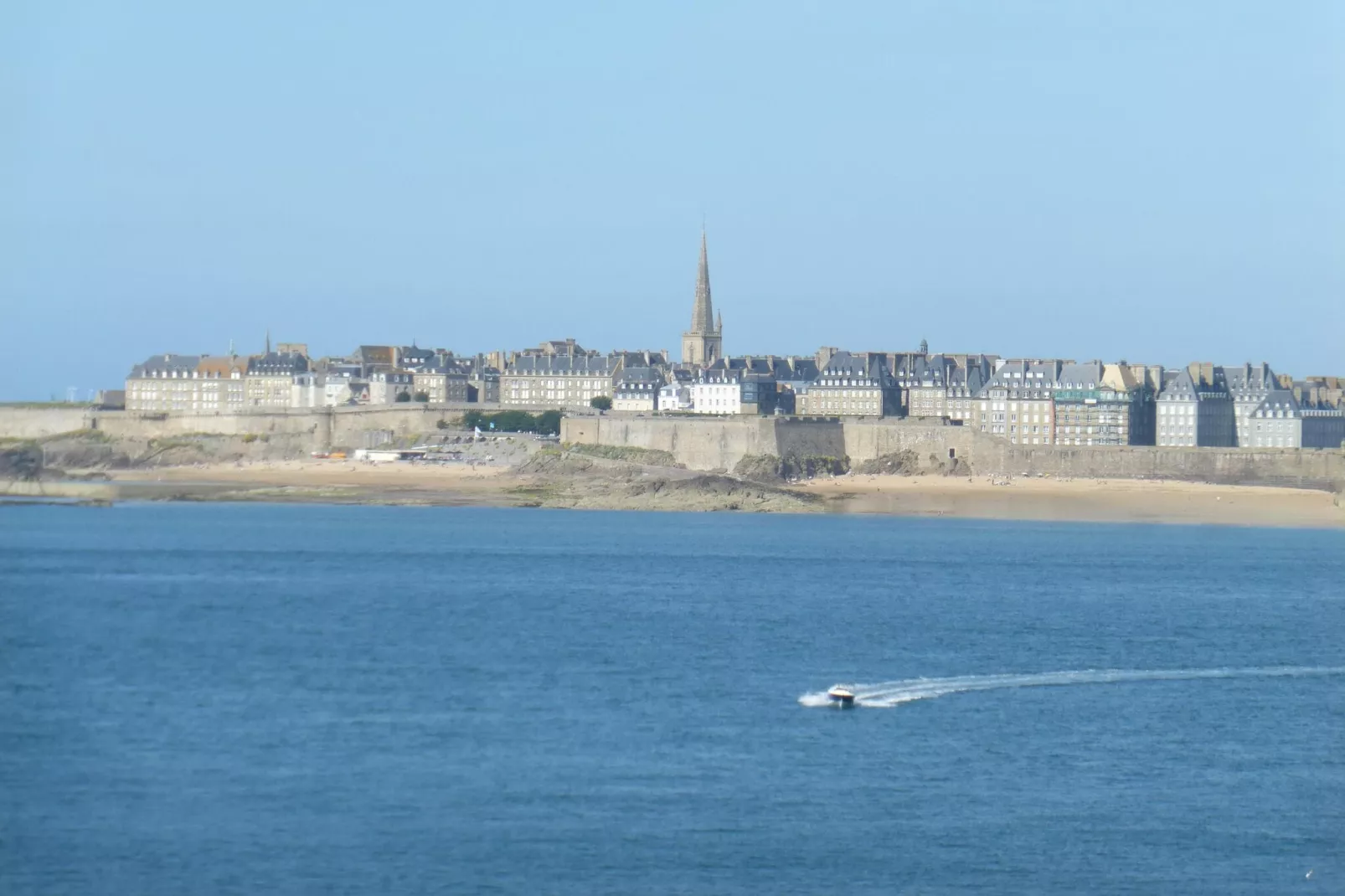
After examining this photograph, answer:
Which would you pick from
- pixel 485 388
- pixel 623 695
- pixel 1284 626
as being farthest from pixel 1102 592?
pixel 485 388

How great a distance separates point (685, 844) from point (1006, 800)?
2920 millimetres

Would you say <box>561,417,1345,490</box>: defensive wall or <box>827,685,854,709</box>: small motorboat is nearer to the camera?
<box>827,685,854,709</box>: small motorboat

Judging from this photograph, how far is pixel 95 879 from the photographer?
13.1 metres

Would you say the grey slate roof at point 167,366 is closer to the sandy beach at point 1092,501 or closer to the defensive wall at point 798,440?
the defensive wall at point 798,440

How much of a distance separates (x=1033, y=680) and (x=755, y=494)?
1286 inches

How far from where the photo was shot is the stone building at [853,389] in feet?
240

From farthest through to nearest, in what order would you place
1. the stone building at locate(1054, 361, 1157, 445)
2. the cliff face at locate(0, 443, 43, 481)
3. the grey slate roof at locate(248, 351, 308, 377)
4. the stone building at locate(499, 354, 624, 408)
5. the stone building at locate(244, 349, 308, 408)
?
the grey slate roof at locate(248, 351, 308, 377), the stone building at locate(244, 349, 308, 408), the stone building at locate(499, 354, 624, 408), the stone building at locate(1054, 361, 1157, 445), the cliff face at locate(0, 443, 43, 481)

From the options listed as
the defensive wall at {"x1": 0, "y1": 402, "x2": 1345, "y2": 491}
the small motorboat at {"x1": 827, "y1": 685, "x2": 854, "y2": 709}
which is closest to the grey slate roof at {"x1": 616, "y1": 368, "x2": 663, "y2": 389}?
the defensive wall at {"x1": 0, "y1": 402, "x2": 1345, "y2": 491}

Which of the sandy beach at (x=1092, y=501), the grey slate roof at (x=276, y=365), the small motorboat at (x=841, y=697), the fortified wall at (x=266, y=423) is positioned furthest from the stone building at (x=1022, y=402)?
the small motorboat at (x=841, y=697)

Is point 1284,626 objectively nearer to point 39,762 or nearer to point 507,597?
point 507,597

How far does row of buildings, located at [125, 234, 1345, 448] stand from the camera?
2638 inches

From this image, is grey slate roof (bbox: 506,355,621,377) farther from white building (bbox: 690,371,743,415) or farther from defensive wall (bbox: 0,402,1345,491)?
defensive wall (bbox: 0,402,1345,491)

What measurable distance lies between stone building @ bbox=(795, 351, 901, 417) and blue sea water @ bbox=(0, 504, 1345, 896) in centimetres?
3936

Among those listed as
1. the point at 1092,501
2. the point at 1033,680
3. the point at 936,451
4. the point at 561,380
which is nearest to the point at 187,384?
the point at 561,380
